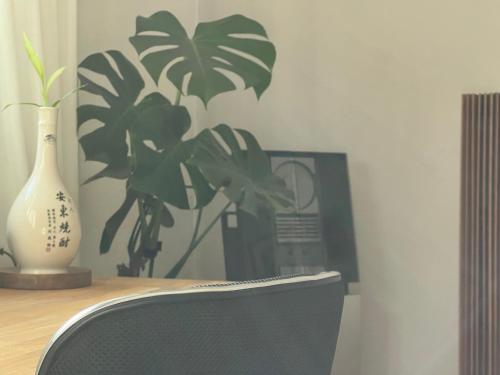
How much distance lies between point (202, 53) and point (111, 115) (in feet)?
0.80

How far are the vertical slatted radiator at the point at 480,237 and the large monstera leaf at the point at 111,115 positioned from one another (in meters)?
0.91

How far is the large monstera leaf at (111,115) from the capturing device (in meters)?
1.76

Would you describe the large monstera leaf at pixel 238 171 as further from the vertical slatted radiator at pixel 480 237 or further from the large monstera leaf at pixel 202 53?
the vertical slatted radiator at pixel 480 237

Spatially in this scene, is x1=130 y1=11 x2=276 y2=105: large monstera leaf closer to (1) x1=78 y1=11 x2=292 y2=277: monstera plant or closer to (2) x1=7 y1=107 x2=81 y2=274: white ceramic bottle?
(1) x1=78 y1=11 x2=292 y2=277: monstera plant

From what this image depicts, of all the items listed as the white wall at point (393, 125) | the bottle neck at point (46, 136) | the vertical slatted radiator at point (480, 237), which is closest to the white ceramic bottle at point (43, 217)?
the bottle neck at point (46, 136)

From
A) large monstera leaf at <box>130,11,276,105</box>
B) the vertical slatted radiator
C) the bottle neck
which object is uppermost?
large monstera leaf at <box>130,11,276,105</box>

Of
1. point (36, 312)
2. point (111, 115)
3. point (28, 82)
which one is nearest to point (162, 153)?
point (111, 115)

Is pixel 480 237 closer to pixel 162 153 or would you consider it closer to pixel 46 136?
pixel 162 153

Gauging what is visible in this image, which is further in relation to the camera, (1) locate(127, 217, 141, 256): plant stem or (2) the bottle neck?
(1) locate(127, 217, 141, 256): plant stem

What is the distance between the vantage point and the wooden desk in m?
0.76

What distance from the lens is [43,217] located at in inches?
51.6

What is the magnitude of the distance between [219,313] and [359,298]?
1.73 metres

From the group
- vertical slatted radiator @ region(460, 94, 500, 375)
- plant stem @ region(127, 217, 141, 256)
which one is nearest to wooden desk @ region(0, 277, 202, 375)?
plant stem @ region(127, 217, 141, 256)

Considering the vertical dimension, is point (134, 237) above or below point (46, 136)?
below
